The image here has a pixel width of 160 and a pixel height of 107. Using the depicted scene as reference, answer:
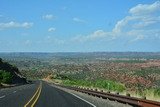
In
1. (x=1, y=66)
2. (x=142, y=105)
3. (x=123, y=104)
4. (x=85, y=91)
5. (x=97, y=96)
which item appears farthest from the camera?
(x=1, y=66)

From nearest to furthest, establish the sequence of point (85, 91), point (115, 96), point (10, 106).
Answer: point (10, 106) → point (115, 96) → point (85, 91)

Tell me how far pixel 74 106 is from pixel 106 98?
7.83 meters

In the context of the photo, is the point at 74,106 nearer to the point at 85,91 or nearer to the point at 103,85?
the point at 85,91

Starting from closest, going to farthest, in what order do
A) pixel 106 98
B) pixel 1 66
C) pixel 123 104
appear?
pixel 123 104 → pixel 106 98 → pixel 1 66

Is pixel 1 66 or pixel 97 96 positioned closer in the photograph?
pixel 97 96

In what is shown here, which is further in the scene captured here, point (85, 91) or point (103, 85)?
point (103, 85)

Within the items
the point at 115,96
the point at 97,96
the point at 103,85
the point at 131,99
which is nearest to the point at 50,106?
the point at 131,99

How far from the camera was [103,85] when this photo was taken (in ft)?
185

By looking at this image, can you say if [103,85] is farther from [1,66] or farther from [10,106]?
[1,66]

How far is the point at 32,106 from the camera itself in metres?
21.1

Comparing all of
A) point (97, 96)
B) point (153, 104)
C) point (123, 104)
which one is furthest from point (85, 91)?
point (153, 104)

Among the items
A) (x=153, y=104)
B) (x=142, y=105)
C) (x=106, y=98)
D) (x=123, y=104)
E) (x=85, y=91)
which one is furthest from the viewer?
(x=85, y=91)

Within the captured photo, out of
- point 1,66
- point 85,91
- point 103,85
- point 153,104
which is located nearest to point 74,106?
point 153,104

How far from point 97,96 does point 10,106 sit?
14.0 metres
